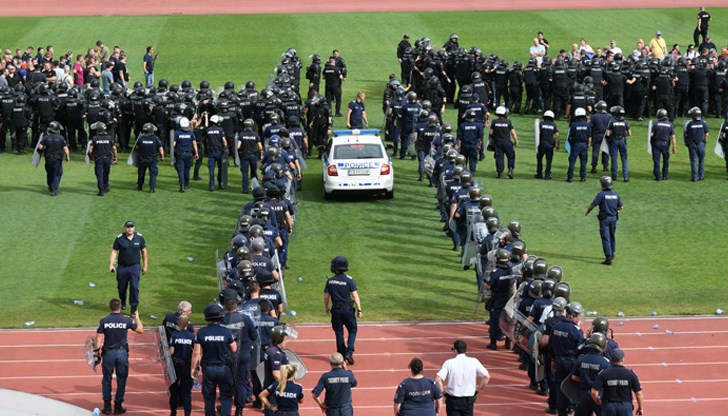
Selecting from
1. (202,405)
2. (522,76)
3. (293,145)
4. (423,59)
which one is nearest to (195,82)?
(423,59)

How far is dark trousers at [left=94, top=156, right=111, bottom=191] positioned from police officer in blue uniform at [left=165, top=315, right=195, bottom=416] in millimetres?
13106

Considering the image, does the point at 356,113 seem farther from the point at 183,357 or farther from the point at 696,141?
the point at 183,357

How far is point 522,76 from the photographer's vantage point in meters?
39.0

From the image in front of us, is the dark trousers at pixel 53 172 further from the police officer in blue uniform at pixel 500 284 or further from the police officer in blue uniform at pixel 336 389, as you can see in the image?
the police officer in blue uniform at pixel 336 389

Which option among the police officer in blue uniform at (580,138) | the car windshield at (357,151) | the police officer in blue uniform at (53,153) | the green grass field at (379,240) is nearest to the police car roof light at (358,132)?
the car windshield at (357,151)

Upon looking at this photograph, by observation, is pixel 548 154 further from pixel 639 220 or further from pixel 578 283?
pixel 578 283

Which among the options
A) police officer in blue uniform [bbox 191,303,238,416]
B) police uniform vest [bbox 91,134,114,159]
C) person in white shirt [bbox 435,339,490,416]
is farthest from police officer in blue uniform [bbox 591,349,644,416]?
police uniform vest [bbox 91,134,114,159]

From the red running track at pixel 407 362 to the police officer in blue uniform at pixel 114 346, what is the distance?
512 millimetres

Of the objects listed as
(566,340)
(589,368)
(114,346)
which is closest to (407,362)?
(566,340)

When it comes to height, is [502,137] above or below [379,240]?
above

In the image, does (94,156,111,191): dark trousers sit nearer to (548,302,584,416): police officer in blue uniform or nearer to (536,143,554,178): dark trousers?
(536,143,554,178): dark trousers

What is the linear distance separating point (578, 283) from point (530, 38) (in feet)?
96.2

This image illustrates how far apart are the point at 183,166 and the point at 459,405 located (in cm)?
1571

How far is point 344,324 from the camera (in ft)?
69.0
